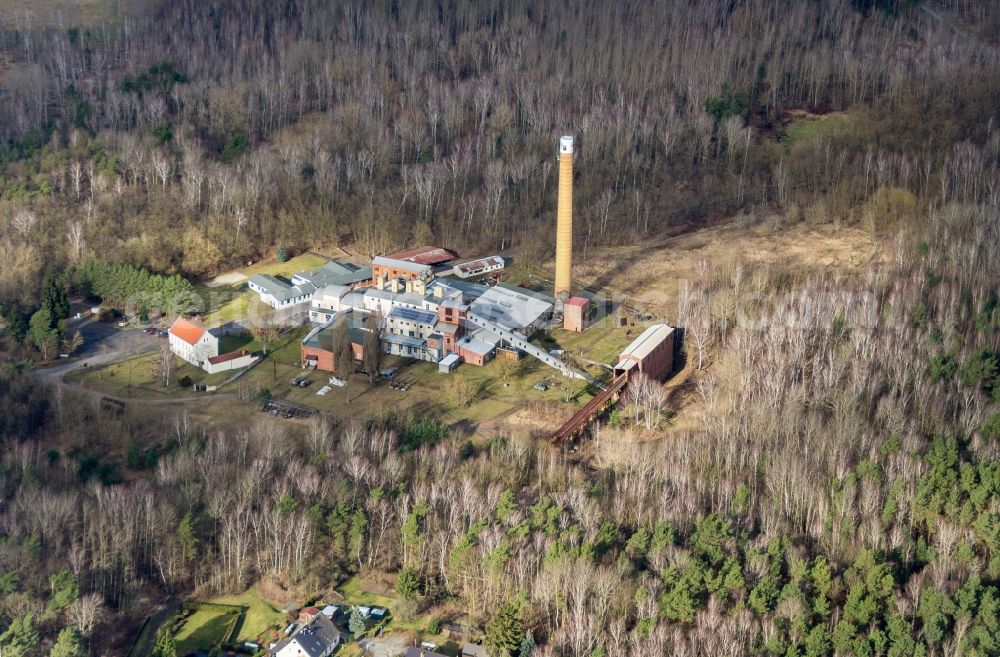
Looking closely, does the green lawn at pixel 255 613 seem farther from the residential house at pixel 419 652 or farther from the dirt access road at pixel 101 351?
the dirt access road at pixel 101 351

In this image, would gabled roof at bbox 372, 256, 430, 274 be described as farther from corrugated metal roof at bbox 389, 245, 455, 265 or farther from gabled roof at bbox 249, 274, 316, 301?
gabled roof at bbox 249, 274, 316, 301

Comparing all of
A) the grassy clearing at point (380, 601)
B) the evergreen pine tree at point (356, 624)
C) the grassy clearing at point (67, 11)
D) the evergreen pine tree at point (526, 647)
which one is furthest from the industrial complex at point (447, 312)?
the grassy clearing at point (67, 11)

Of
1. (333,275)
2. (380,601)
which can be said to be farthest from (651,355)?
(380,601)

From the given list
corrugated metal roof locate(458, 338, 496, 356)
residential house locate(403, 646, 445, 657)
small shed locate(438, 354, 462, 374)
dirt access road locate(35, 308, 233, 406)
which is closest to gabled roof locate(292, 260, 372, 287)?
dirt access road locate(35, 308, 233, 406)

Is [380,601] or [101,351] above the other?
[101,351]

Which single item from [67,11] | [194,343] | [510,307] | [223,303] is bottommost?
[223,303]

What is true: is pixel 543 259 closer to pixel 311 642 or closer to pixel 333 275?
pixel 333 275
